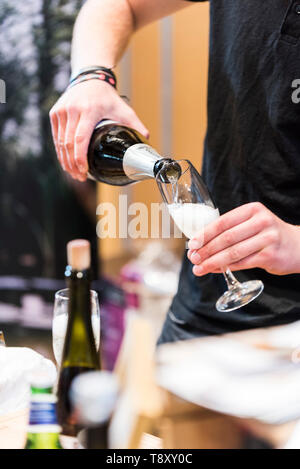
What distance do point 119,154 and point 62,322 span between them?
286 mm

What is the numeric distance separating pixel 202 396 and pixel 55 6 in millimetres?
1400

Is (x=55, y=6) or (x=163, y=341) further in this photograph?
(x=55, y=6)

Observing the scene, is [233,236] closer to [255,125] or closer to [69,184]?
[255,125]

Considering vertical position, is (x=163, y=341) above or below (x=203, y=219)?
below

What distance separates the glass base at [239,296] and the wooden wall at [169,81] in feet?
6.90

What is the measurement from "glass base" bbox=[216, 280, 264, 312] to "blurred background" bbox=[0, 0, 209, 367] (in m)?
1.56

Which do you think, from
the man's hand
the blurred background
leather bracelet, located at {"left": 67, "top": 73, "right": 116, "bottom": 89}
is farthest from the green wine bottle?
the blurred background

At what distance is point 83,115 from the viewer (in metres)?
0.95

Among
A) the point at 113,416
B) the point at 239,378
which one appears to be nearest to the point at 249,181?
the point at 239,378

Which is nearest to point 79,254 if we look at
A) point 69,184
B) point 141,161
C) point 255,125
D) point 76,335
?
point 76,335

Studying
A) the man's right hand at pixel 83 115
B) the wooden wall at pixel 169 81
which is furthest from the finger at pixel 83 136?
the wooden wall at pixel 169 81

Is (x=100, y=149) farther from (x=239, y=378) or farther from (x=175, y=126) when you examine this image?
(x=175, y=126)

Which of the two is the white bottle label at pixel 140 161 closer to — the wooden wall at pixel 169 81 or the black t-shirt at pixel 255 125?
the black t-shirt at pixel 255 125

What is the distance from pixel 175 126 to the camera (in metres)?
3.13
